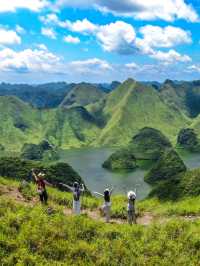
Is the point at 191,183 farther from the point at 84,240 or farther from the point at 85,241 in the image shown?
the point at 85,241

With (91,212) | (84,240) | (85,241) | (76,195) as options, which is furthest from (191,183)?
(85,241)

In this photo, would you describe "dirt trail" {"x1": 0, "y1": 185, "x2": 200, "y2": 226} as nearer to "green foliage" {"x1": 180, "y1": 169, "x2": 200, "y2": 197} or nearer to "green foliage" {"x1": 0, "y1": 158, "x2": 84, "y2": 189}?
"green foliage" {"x1": 180, "y1": 169, "x2": 200, "y2": 197}

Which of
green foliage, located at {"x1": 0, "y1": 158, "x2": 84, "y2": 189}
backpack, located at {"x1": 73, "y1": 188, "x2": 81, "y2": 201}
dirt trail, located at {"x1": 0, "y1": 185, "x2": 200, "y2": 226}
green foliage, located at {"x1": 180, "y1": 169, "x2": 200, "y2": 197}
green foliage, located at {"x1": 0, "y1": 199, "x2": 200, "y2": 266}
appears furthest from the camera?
green foliage, located at {"x1": 0, "y1": 158, "x2": 84, "y2": 189}

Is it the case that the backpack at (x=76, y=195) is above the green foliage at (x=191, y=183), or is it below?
above

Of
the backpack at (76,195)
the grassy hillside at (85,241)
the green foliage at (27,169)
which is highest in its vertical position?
the backpack at (76,195)

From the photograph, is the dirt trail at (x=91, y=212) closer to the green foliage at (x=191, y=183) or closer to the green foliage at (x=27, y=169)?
the green foliage at (x=191, y=183)

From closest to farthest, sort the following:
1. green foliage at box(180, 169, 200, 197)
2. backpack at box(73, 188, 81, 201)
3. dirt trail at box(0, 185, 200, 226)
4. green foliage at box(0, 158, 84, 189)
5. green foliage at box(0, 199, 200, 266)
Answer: green foliage at box(0, 199, 200, 266), backpack at box(73, 188, 81, 201), dirt trail at box(0, 185, 200, 226), green foliage at box(180, 169, 200, 197), green foliage at box(0, 158, 84, 189)

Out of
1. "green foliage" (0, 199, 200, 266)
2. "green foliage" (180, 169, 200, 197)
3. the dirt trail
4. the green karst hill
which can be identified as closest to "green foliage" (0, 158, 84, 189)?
"green foliage" (180, 169, 200, 197)

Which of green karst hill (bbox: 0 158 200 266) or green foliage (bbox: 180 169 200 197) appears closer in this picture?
green karst hill (bbox: 0 158 200 266)

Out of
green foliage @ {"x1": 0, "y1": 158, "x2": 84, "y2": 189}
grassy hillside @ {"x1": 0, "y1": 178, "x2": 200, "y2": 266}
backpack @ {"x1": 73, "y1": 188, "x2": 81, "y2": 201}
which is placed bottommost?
green foliage @ {"x1": 0, "y1": 158, "x2": 84, "y2": 189}

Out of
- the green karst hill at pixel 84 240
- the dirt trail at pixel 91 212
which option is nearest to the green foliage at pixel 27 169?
the dirt trail at pixel 91 212

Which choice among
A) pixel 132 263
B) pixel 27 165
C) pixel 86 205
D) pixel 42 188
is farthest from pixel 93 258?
pixel 27 165

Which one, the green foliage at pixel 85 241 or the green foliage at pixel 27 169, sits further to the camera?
the green foliage at pixel 27 169

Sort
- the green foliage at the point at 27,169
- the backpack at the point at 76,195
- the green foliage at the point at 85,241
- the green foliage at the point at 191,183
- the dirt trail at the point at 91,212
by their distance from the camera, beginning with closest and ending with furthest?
the green foliage at the point at 85,241, the backpack at the point at 76,195, the dirt trail at the point at 91,212, the green foliage at the point at 191,183, the green foliage at the point at 27,169
